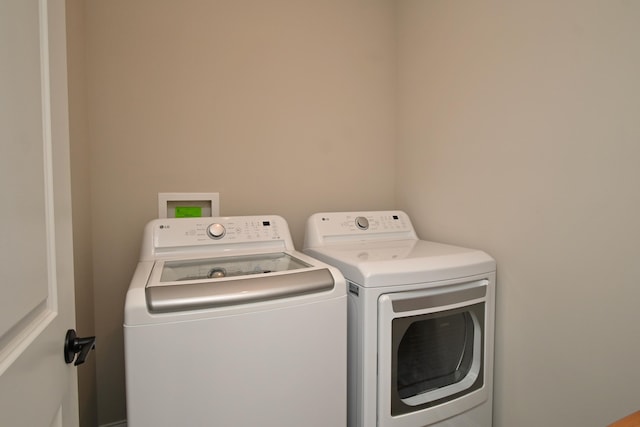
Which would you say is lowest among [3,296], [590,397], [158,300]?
[590,397]

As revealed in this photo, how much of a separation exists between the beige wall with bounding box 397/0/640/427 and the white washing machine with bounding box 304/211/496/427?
14 centimetres

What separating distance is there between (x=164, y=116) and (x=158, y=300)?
3.26ft

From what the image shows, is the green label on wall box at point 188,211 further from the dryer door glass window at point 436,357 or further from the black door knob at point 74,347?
the dryer door glass window at point 436,357

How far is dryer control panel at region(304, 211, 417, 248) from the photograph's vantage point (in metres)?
1.50

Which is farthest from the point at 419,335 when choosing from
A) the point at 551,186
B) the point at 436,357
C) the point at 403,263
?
the point at 551,186

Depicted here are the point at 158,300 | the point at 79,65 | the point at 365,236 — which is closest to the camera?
the point at 158,300

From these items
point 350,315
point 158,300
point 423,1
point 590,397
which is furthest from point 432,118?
point 158,300

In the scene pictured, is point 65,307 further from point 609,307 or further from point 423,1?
point 423,1

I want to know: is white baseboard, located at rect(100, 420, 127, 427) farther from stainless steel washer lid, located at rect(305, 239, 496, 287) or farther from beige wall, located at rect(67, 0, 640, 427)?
stainless steel washer lid, located at rect(305, 239, 496, 287)

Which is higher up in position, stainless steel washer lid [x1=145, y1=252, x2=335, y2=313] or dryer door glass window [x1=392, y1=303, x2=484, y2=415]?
stainless steel washer lid [x1=145, y1=252, x2=335, y2=313]

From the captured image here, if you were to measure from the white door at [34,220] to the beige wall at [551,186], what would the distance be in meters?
1.39

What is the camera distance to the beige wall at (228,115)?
135 cm

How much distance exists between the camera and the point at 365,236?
1.56 m

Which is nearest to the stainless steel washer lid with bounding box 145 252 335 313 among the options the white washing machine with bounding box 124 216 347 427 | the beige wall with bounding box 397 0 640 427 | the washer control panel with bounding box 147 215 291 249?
the white washing machine with bounding box 124 216 347 427
